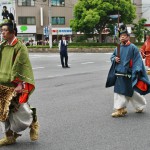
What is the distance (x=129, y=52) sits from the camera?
7.59 m

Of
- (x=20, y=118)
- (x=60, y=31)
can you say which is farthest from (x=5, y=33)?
(x=60, y=31)

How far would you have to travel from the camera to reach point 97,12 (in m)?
45.9

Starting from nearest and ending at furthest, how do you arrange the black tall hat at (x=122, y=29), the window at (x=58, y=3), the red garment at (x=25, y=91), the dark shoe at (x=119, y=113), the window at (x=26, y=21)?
1. the red garment at (x=25, y=91)
2. the black tall hat at (x=122, y=29)
3. the dark shoe at (x=119, y=113)
4. the window at (x=26, y=21)
5. the window at (x=58, y=3)

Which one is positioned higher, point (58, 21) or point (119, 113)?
point (58, 21)

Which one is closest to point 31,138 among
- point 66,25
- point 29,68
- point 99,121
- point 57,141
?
point 57,141

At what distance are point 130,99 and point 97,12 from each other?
127ft

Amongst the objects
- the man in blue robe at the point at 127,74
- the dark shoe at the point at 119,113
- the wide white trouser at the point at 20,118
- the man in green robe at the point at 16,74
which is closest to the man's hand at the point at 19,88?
the man in green robe at the point at 16,74

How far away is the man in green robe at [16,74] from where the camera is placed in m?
5.41

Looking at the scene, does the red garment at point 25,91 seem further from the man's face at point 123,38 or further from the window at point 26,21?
the window at point 26,21

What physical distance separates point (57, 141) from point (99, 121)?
152cm

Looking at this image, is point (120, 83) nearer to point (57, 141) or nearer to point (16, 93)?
point (57, 141)

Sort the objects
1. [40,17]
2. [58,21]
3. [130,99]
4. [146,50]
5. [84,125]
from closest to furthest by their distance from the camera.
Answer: [84,125] → [130,99] → [146,50] → [40,17] → [58,21]

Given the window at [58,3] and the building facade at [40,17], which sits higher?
the window at [58,3]

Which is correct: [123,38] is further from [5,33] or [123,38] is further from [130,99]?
[5,33]
